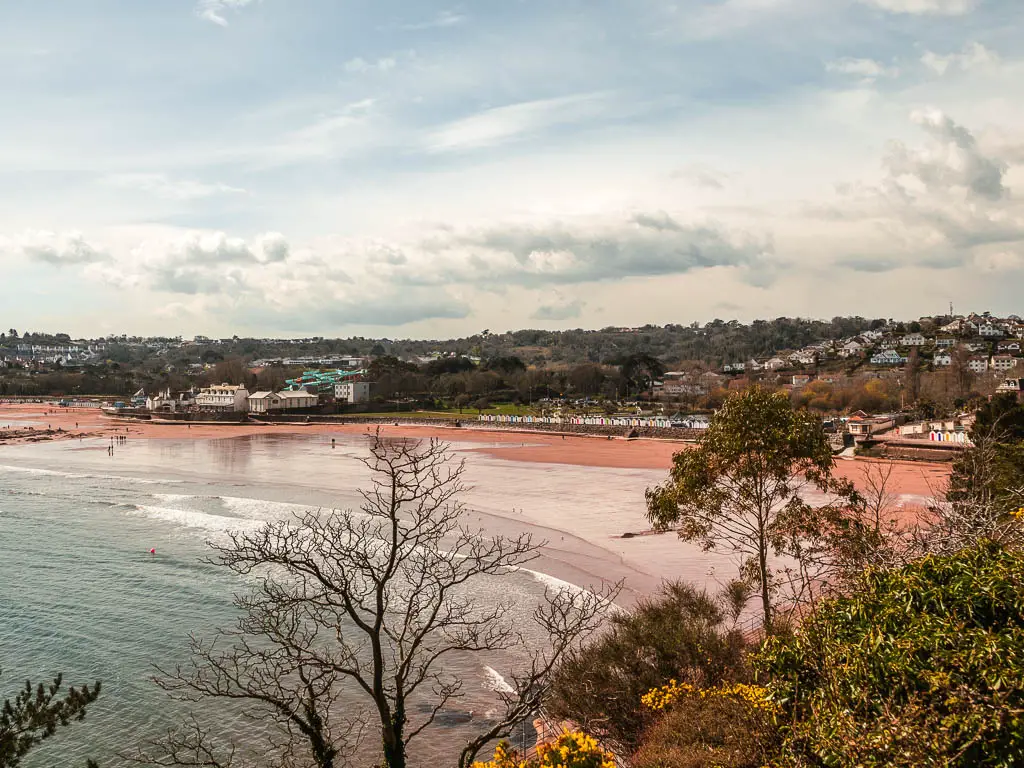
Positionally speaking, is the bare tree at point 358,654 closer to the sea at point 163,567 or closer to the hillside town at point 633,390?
the sea at point 163,567

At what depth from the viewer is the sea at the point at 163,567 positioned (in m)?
13.6

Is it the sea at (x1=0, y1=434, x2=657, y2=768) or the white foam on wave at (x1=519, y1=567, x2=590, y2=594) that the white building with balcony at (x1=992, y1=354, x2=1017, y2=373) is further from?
the white foam on wave at (x1=519, y1=567, x2=590, y2=594)

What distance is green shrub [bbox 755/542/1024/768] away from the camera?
4.55 meters

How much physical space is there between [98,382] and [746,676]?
148010mm

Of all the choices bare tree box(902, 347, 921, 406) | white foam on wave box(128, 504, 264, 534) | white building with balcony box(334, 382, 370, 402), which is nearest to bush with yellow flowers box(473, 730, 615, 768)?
white foam on wave box(128, 504, 264, 534)

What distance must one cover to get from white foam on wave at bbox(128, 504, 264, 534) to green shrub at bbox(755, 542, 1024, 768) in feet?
80.7

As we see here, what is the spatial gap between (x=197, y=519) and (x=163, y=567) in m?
7.93

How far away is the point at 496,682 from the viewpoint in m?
14.8

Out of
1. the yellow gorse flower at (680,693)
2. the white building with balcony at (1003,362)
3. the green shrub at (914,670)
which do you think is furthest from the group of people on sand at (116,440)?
the white building with balcony at (1003,362)

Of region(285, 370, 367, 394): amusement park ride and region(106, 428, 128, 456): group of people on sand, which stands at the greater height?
region(285, 370, 367, 394): amusement park ride

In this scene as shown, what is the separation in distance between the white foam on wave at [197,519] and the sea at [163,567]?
122mm

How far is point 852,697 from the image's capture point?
5207 mm

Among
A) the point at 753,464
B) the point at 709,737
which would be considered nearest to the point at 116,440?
the point at 753,464

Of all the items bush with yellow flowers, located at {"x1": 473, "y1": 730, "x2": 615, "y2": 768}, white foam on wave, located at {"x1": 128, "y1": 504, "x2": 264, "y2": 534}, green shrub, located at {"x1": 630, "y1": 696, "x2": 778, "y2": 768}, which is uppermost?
bush with yellow flowers, located at {"x1": 473, "y1": 730, "x2": 615, "y2": 768}
